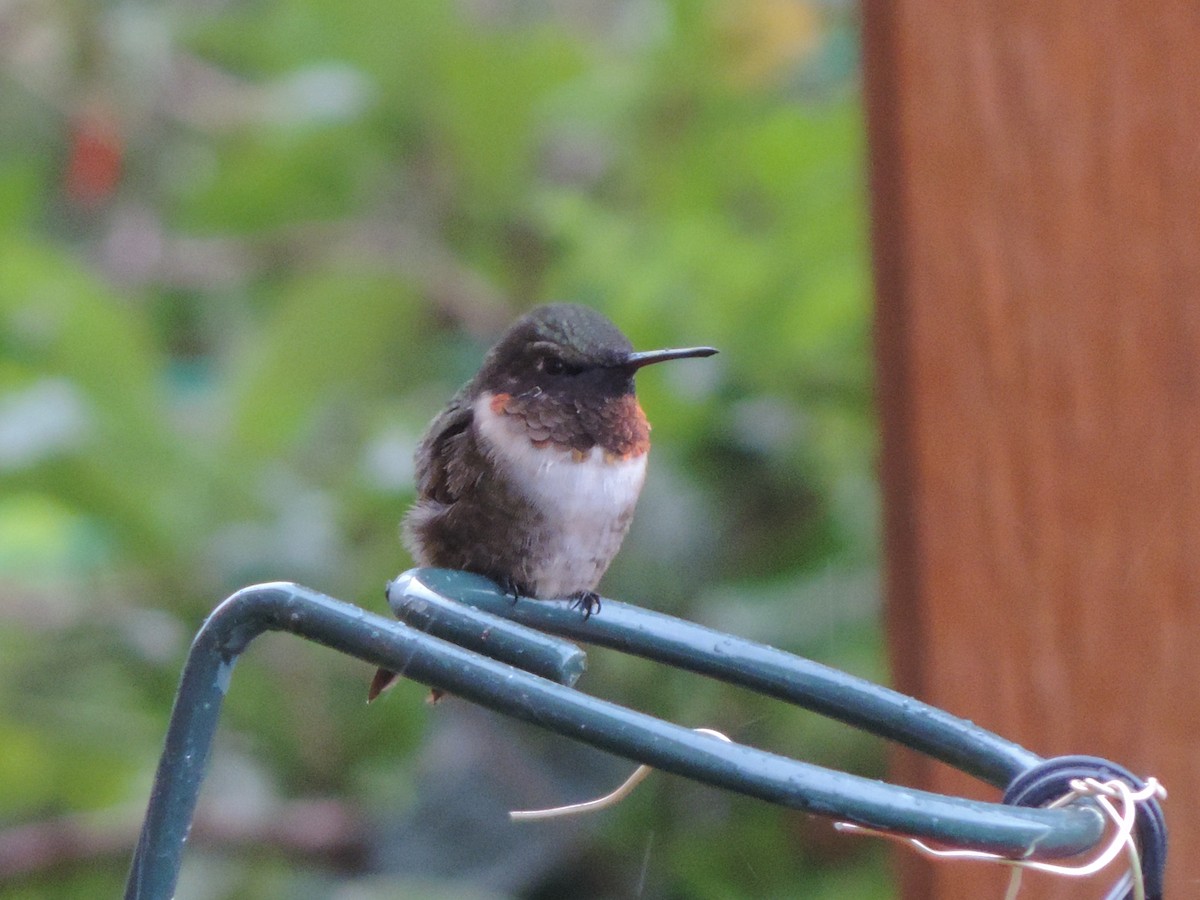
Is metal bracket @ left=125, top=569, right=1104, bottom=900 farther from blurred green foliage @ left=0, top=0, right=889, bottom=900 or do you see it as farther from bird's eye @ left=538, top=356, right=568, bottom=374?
blurred green foliage @ left=0, top=0, right=889, bottom=900

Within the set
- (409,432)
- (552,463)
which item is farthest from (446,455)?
(409,432)

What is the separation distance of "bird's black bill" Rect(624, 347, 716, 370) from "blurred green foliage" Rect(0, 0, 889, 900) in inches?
24.0

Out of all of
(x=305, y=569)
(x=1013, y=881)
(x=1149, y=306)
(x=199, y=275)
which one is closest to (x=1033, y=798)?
(x=1013, y=881)

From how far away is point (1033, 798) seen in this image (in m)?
1.00

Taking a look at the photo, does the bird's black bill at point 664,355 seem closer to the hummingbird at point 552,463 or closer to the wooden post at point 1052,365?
the hummingbird at point 552,463

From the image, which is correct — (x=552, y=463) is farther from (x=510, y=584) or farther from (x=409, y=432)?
(x=409, y=432)

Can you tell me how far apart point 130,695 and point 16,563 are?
0.47 m

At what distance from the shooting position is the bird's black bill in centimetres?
152

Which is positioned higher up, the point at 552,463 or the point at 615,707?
the point at 615,707

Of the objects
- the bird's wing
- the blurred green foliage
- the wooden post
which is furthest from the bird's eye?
the blurred green foliage

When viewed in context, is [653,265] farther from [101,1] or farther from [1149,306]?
[101,1]

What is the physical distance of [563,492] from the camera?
1.91 metres

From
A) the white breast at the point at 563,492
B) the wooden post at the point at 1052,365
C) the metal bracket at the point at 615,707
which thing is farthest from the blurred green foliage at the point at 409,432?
the metal bracket at the point at 615,707

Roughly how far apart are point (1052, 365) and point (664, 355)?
0.46 m
